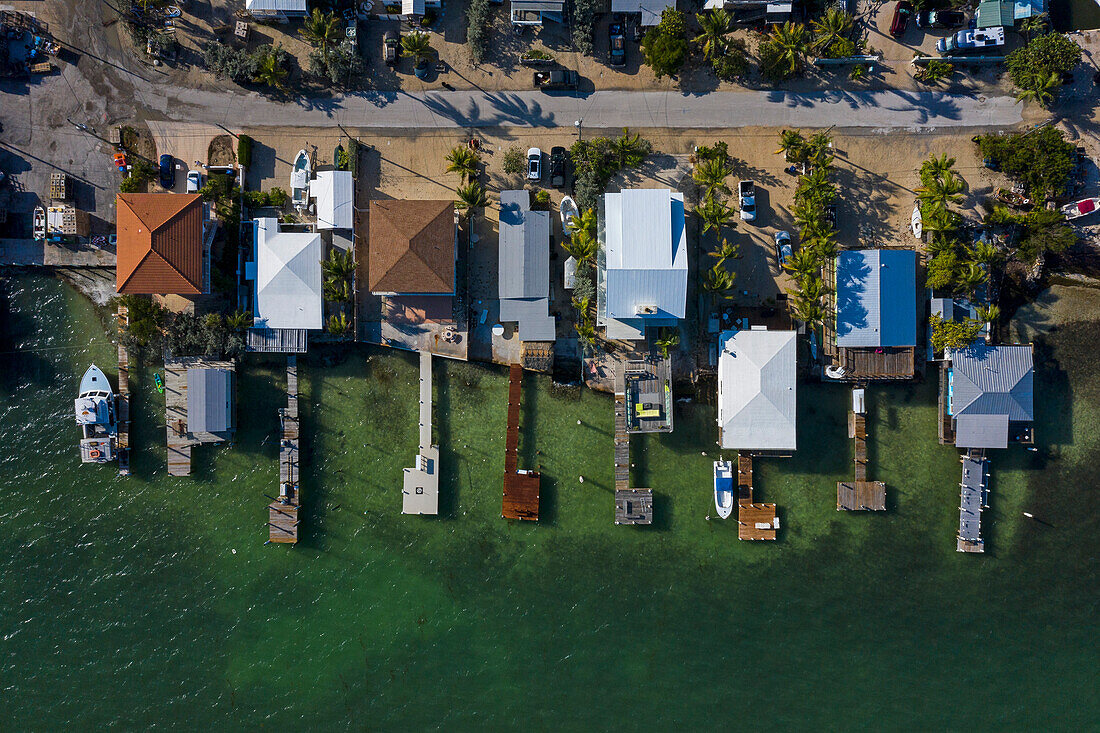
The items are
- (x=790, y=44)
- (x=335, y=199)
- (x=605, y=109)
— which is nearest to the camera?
(x=790, y=44)

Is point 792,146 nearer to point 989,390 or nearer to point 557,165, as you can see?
point 557,165

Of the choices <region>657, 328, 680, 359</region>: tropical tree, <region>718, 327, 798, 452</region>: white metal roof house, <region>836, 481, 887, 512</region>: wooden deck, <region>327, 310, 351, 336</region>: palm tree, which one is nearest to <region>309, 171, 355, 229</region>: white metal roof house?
<region>327, 310, 351, 336</region>: palm tree

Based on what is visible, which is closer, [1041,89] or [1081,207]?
[1041,89]

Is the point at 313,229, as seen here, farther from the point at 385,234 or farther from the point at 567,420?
the point at 567,420

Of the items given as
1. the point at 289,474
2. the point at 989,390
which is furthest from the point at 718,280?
the point at 289,474

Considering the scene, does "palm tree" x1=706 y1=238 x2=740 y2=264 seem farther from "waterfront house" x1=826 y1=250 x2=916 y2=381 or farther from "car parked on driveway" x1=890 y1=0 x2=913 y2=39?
"car parked on driveway" x1=890 y1=0 x2=913 y2=39

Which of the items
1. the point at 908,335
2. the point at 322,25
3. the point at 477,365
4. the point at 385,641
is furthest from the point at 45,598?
the point at 908,335

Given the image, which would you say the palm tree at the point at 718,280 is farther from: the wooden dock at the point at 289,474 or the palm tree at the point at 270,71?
the palm tree at the point at 270,71
